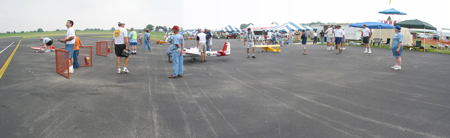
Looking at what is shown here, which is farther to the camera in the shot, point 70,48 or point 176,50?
point 70,48

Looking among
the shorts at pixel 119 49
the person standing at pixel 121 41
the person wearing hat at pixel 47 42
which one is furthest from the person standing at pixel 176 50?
the person wearing hat at pixel 47 42

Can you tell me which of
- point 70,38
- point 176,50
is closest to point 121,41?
point 70,38

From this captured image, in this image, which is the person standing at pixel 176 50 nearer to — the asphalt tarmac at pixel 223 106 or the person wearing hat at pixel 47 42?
the asphalt tarmac at pixel 223 106

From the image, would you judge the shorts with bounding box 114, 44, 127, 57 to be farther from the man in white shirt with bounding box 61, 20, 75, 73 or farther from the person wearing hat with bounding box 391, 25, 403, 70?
the person wearing hat with bounding box 391, 25, 403, 70

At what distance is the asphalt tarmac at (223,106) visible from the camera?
3664 millimetres

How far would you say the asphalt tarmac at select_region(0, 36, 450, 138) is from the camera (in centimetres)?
366

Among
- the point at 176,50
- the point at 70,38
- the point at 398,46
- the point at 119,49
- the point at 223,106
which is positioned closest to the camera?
the point at 223,106

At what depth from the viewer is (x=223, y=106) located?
487cm

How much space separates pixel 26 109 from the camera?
14.7ft

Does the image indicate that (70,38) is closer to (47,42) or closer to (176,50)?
(47,42)

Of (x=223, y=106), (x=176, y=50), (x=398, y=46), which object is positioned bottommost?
(x=223, y=106)

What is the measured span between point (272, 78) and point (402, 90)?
3313mm

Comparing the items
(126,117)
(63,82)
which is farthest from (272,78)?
(63,82)

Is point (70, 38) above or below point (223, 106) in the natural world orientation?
above
